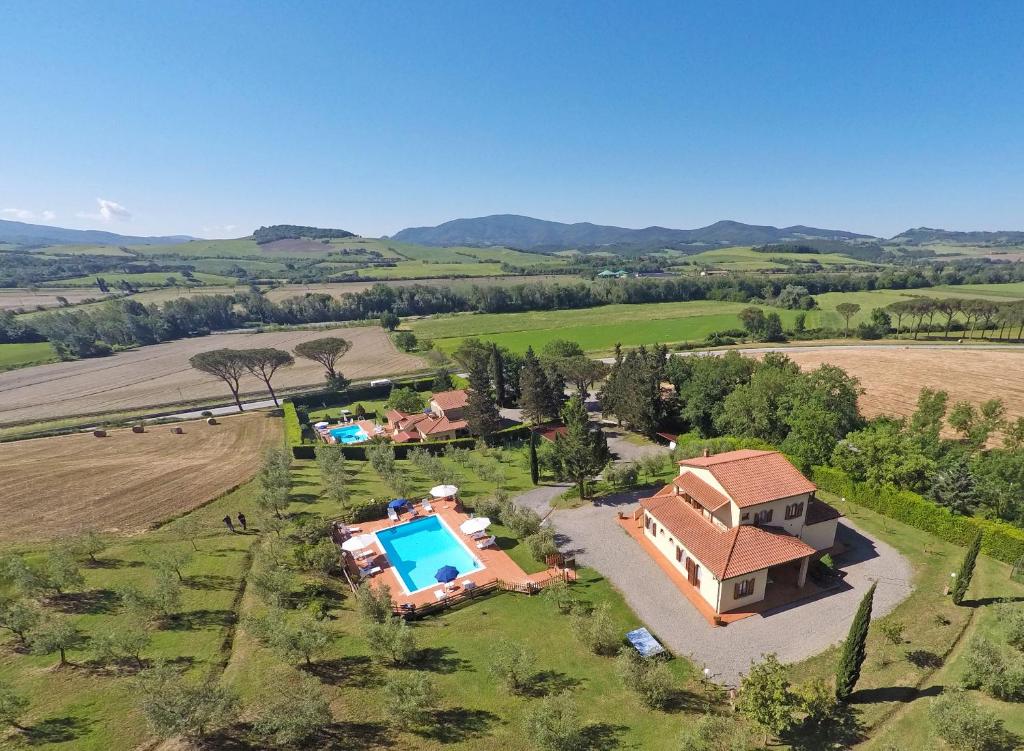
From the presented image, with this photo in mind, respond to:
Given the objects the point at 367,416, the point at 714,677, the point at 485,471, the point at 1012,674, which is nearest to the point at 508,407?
the point at 367,416

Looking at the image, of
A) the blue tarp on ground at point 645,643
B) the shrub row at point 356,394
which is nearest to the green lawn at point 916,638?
the blue tarp on ground at point 645,643

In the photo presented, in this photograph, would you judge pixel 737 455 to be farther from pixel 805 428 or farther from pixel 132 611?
pixel 132 611

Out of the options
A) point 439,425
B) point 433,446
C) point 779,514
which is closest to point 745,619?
point 779,514

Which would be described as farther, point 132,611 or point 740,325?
point 740,325

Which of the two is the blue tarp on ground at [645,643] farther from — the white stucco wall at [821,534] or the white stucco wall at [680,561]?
the white stucco wall at [821,534]

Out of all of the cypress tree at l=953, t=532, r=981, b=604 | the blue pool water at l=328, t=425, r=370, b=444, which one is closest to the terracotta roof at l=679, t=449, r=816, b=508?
the cypress tree at l=953, t=532, r=981, b=604

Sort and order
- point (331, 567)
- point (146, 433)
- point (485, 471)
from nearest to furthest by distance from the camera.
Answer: point (331, 567)
point (485, 471)
point (146, 433)

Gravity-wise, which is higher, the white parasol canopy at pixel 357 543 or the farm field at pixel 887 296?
the farm field at pixel 887 296
